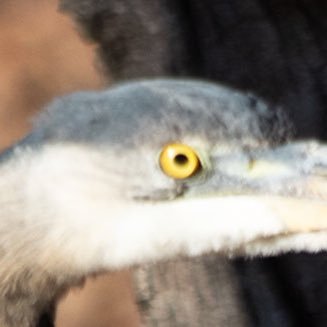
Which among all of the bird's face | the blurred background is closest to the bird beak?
the bird's face

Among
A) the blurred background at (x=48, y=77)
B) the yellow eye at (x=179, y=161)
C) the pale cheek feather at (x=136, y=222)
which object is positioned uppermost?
the blurred background at (x=48, y=77)

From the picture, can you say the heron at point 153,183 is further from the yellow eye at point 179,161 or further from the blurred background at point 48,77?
the blurred background at point 48,77

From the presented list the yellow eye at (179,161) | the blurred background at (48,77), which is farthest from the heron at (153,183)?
the blurred background at (48,77)

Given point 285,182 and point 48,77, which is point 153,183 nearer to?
point 285,182

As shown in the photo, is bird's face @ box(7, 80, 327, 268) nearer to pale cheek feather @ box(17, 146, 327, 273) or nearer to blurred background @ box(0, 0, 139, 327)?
pale cheek feather @ box(17, 146, 327, 273)

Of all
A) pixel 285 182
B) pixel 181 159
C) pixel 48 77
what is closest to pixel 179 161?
pixel 181 159

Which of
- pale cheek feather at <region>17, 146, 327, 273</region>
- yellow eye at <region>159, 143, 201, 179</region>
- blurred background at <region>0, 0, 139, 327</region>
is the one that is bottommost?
pale cheek feather at <region>17, 146, 327, 273</region>

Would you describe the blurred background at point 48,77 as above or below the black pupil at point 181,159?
above

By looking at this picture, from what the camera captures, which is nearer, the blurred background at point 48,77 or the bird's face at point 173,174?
the bird's face at point 173,174
